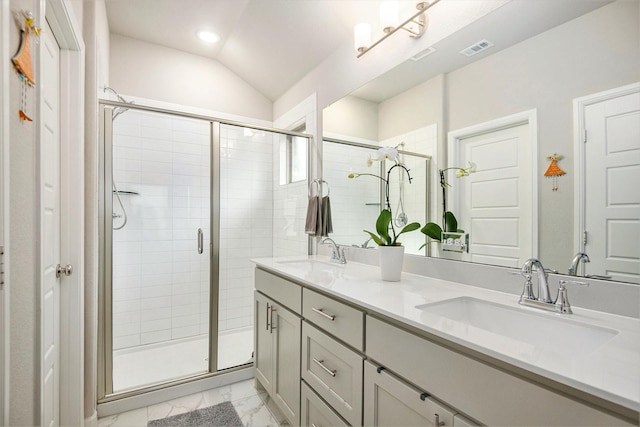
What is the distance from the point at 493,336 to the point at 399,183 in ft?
3.61

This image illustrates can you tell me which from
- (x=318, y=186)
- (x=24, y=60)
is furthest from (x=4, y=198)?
(x=318, y=186)

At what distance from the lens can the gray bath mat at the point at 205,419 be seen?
1.74m

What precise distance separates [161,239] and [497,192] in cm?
245

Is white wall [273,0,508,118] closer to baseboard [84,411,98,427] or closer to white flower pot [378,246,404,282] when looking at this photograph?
white flower pot [378,246,404,282]

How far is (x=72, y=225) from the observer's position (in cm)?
152

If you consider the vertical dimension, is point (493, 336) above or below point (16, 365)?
above

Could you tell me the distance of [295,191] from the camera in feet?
9.01

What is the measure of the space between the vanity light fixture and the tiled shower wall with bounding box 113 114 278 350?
3.99ft

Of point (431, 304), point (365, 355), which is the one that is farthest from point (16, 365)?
point (431, 304)

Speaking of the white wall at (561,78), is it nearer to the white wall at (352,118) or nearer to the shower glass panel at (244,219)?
the white wall at (352,118)

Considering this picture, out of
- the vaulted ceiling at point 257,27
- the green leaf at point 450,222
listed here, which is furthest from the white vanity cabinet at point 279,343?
the vaulted ceiling at point 257,27

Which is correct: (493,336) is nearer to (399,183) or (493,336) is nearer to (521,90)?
(521,90)

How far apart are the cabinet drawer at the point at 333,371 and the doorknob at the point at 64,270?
114 cm

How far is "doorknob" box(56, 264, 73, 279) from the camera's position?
1.46 m
